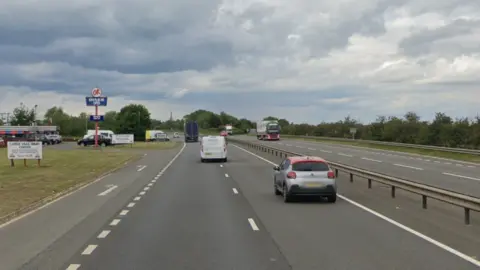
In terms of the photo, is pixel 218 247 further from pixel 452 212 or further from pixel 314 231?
pixel 452 212

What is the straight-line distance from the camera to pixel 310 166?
19.2 metres

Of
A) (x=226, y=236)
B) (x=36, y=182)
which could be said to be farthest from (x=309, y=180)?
(x=36, y=182)

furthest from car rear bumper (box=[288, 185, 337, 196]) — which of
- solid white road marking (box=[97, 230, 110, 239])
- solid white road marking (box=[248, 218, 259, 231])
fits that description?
solid white road marking (box=[97, 230, 110, 239])

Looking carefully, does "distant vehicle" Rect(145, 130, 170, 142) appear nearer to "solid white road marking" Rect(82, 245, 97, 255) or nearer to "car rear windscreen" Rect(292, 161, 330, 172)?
"car rear windscreen" Rect(292, 161, 330, 172)

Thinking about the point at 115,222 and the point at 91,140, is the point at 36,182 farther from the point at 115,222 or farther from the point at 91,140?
the point at 91,140

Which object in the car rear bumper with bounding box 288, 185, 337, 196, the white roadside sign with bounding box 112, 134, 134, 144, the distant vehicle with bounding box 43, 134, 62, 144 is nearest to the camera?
the car rear bumper with bounding box 288, 185, 337, 196

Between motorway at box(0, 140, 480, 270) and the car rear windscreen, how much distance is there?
1.06 meters

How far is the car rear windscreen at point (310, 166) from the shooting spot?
19.0 m

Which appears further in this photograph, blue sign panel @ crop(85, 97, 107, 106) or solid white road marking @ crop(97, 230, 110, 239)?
blue sign panel @ crop(85, 97, 107, 106)

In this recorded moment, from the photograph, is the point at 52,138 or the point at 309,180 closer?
the point at 309,180

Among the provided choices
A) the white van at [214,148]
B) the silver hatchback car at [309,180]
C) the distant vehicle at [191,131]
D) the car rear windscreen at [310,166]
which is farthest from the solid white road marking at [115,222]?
the distant vehicle at [191,131]

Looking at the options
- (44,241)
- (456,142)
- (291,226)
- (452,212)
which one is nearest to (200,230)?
(291,226)

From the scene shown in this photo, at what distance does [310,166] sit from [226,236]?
7487 mm

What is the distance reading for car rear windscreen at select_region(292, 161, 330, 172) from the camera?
1905 cm
